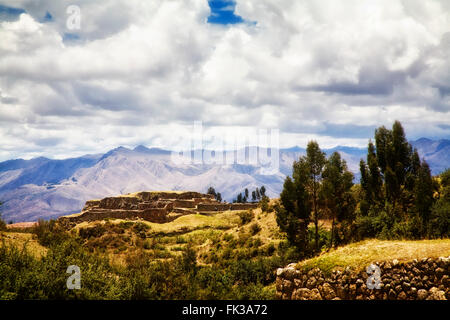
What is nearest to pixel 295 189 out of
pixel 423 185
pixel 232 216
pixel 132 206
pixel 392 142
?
pixel 423 185

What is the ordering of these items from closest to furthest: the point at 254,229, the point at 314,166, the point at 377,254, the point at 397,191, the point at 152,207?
the point at 377,254 → the point at 314,166 → the point at 397,191 → the point at 254,229 → the point at 152,207

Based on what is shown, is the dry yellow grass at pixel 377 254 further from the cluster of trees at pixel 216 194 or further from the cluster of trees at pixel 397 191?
the cluster of trees at pixel 216 194

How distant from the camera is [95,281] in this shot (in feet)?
49.6

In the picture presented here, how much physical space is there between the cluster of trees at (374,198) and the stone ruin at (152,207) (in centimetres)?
4451

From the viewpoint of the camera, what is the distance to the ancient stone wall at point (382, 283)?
14.4m

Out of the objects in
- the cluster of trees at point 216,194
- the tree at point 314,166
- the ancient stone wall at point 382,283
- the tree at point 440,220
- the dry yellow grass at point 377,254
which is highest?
the tree at point 314,166

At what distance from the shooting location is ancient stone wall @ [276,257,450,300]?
1444cm

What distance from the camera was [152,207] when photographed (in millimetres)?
78562

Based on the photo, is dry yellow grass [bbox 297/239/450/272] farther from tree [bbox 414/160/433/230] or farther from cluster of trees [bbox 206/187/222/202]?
cluster of trees [bbox 206/187/222/202]

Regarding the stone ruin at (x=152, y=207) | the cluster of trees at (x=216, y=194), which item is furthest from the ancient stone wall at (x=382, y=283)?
the cluster of trees at (x=216, y=194)

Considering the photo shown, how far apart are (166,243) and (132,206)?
114 ft

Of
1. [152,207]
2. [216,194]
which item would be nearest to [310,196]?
[152,207]

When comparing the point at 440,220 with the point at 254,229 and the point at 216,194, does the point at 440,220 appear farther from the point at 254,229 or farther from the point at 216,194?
the point at 216,194

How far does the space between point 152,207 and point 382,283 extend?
2709 inches
